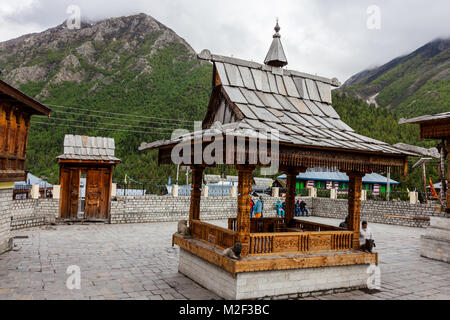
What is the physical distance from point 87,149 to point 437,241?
13.7 m

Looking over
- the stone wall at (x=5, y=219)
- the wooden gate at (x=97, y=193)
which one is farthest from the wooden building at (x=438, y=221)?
the wooden gate at (x=97, y=193)

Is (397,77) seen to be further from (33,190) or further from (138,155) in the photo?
(33,190)

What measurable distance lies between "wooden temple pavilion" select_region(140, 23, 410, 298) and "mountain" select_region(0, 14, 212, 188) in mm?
26689

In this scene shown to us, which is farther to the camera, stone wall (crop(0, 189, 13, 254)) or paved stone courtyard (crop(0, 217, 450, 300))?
stone wall (crop(0, 189, 13, 254))

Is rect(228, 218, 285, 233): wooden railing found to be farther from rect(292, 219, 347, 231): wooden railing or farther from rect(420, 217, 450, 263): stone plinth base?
rect(420, 217, 450, 263): stone plinth base

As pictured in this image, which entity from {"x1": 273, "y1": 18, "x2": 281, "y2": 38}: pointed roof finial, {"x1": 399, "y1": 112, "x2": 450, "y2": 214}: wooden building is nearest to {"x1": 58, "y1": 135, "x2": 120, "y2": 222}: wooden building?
{"x1": 273, "y1": 18, "x2": 281, "y2": 38}: pointed roof finial

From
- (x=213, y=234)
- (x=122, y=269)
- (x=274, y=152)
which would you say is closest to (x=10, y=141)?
(x=122, y=269)

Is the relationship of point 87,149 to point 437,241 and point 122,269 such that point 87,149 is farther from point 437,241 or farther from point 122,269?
point 437,241

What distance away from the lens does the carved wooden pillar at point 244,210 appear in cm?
588

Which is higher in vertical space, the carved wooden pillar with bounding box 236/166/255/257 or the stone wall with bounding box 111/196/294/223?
the carved wooden pillar with bounding box 236/166/255/257

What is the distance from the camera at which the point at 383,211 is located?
20094mm

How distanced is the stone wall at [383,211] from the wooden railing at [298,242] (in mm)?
11295

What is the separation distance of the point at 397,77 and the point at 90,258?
93884 millimetres

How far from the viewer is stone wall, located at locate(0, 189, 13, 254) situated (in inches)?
356
